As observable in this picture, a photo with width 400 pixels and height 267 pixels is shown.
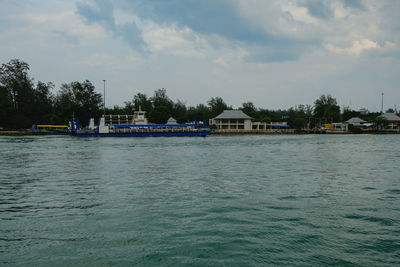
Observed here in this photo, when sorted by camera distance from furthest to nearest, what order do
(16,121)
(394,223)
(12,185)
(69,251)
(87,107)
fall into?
(87,107) → (16,121) → (12,185) → (394,223) → (69,251)

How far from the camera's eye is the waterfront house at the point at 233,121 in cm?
8781

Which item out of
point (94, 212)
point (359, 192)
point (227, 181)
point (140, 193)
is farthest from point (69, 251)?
point (359, 192)

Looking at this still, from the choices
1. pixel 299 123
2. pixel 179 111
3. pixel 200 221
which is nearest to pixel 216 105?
pixel 179 111

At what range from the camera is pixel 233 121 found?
293 ft

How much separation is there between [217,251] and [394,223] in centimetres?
498

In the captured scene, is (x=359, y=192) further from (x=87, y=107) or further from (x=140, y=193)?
(x=87, y=107)

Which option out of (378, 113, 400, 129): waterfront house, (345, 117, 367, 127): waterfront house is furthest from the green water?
(378, 113, 400, 129): waterfront house

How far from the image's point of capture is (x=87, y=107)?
86.9 m

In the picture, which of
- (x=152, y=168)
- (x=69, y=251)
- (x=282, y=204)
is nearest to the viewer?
(x=69, y=251)

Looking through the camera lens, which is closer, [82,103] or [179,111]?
[82,103]

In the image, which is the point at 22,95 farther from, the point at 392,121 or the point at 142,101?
the point at 392,121

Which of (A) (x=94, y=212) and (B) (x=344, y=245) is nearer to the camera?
(B) (x=344, y=245)

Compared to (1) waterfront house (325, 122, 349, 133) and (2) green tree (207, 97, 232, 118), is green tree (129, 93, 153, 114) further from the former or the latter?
(1) waterfront house (325, 122, 349, 133)

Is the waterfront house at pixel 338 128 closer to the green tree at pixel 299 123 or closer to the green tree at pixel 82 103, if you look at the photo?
the green tree at pixel 299 123
